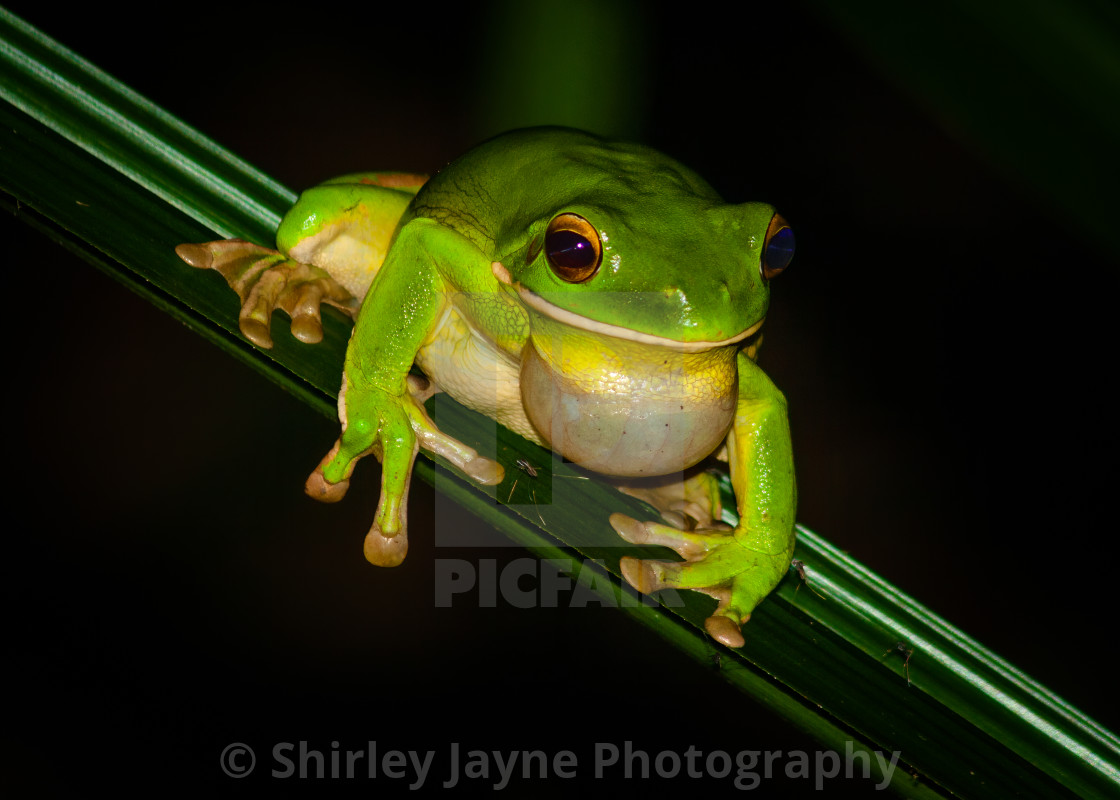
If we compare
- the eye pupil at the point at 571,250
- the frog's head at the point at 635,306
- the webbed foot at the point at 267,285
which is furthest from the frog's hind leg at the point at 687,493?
the webbed foot at the point at 267,285

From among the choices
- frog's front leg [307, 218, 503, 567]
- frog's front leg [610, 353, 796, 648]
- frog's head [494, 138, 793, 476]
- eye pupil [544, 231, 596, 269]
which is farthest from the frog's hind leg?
eye pupil [544, 231, 596, 269]

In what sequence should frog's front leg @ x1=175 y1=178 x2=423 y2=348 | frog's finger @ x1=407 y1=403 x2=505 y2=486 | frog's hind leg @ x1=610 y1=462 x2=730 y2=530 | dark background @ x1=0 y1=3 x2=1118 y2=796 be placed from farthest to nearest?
dark background @ x1=0 y1=3 x2=1118 y2=796
frog's hind leg @ x1=610 y1=462 x2=730 y2=530
frog's front leg @ x1=175 y1=178 x2=423 y2=348
frog's finger @ x1=407 y1=403 x2=505 y2=486

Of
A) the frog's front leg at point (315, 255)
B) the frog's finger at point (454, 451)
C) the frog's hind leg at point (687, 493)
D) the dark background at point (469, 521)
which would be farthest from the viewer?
the dark background at point (469, 521)

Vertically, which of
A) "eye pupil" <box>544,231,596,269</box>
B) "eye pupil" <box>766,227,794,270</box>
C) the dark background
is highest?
"eye pupil" <box>766,227,794,270</box>

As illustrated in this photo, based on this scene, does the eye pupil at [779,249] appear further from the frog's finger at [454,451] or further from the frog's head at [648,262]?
the frog's finger at [454,451]

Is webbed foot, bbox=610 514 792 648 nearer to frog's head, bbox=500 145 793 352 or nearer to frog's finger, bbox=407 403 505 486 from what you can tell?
frog's finger, bbox=407 403 505 486

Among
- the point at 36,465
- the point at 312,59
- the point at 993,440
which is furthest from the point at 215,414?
the point at 993,440

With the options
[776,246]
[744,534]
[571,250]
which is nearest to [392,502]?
[571,250]

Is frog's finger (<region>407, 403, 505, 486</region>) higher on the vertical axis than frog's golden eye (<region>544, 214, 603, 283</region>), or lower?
lower
